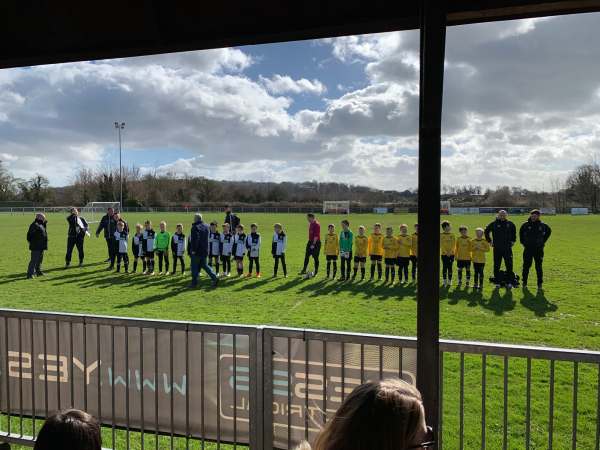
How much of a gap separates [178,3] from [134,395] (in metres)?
2.68

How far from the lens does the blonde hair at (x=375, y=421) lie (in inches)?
48.1

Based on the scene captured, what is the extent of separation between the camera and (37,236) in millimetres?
13602

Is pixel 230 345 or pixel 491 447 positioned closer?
pixel 230 345

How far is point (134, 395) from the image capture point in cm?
353

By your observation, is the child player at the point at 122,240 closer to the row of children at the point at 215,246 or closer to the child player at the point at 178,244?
the row of children at the point at 215,246

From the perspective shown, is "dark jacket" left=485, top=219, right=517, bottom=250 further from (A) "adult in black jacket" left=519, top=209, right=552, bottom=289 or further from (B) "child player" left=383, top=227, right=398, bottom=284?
(B) "child player" left=383, top=227, right=398, bottom=284

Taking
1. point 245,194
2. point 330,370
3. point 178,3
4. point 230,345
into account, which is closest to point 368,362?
point 330,370

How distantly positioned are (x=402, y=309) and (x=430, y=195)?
7.38 metres

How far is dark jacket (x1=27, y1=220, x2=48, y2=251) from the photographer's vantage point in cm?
1357

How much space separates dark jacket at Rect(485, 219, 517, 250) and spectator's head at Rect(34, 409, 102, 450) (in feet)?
39.3

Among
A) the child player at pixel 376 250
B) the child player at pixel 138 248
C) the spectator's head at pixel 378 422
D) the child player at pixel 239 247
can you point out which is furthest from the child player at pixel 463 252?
the spectator's head at pixel 378 422

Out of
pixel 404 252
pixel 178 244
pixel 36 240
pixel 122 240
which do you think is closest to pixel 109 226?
pixel 122 240

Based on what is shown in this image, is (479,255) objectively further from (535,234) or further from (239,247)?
(239,247)

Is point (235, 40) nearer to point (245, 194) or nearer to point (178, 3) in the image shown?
point (178, 3)
